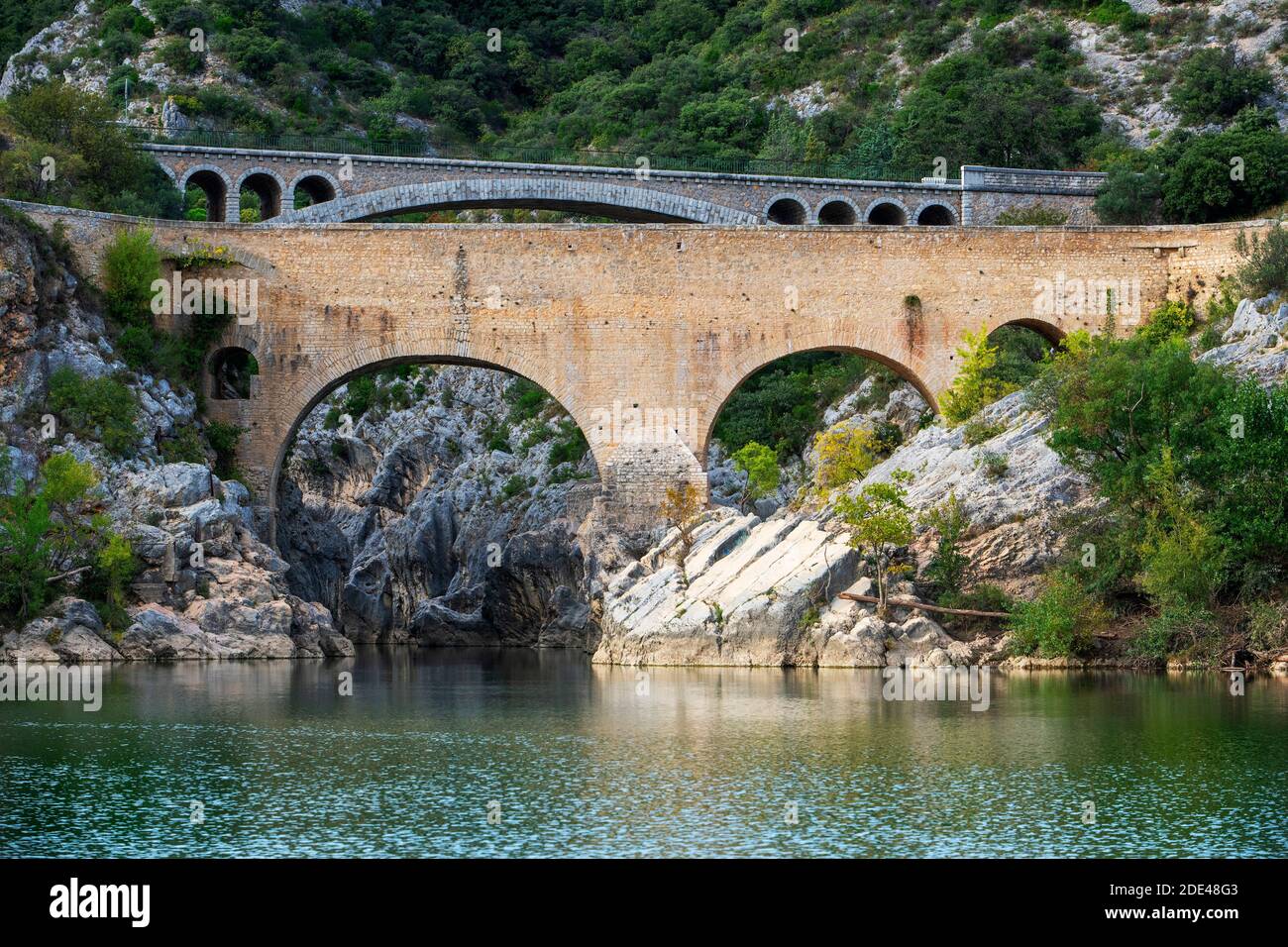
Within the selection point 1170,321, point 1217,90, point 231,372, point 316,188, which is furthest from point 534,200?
point 1217,90

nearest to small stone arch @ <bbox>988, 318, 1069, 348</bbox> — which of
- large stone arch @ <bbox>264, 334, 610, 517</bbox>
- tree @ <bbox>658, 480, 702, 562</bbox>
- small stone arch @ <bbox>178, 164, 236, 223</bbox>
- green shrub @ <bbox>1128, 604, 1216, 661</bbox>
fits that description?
tree @ <bbox>658, 480, 702, 562</bbox>

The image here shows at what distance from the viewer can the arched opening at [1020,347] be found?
106ft

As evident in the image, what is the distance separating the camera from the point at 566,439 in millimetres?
39969

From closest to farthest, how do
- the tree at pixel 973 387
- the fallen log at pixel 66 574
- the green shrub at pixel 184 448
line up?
the fallen log at pixel 66 574, the green shrub at pixel 184 448, the tree at pixel 973 387

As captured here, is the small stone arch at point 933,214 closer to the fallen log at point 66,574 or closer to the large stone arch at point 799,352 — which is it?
the large stone arch at point 799,352

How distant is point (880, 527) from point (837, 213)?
25070mm

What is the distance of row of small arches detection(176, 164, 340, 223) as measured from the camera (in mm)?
44188

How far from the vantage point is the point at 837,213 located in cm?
4950

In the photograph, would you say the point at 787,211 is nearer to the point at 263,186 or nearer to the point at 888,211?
the point at 888,211

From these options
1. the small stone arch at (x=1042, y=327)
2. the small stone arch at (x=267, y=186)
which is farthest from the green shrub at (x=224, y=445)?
the small stone arch at (x=1042, y=327)

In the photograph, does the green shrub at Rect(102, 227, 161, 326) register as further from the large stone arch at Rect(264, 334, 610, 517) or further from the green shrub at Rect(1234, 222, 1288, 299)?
the green shrub at Rect(1234, 222, 1288, 299)

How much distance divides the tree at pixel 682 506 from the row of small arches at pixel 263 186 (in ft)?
57.7

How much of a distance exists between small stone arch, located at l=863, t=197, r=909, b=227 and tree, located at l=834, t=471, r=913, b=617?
2351 cm
